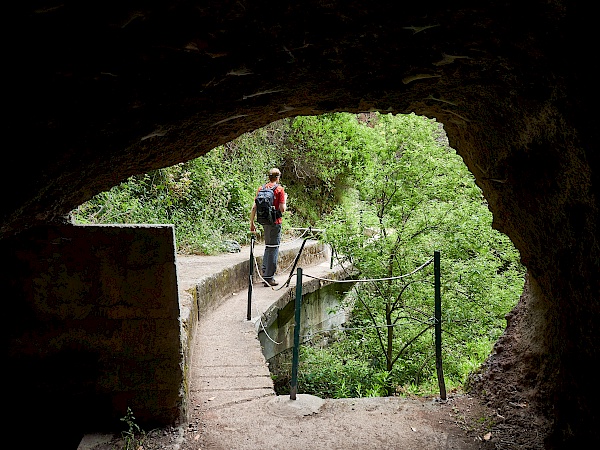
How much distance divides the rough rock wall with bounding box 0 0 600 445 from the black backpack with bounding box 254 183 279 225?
165 inches

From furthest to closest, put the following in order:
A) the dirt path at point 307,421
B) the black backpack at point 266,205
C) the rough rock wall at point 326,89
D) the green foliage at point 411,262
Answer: the black backpack at point 266,205, the green foliage at point 411,262, the dirt path at point 307,421, the rough rock wall at point 326,89

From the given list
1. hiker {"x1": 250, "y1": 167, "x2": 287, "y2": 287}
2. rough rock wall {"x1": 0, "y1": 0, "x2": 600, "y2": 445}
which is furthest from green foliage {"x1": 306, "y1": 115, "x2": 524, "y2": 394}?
rough rock wall {"x1": 0, "y1": 0, "x2": 600, "y2": 445}

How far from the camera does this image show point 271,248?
752 centimetres

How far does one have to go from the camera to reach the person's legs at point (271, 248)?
23.8ft

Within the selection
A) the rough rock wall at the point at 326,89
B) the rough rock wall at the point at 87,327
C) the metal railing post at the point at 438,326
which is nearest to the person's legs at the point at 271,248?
the metal railing post at the point at 438,326

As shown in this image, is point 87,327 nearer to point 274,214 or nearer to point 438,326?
point 438,326

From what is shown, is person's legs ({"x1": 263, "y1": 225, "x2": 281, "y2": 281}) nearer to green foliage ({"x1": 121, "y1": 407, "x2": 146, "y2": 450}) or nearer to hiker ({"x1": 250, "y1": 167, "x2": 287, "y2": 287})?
hiker ({"x1": 250, "y1": 167, "x2": 287, "y2": 287})

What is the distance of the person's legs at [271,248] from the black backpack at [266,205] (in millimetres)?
149

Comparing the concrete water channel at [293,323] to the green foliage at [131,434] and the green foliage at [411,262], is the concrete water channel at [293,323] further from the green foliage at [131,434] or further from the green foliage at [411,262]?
the green foliage at [131,434]

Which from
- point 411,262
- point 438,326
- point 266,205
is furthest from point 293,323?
point 438,326

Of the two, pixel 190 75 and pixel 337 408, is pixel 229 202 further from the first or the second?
pixel 190 75

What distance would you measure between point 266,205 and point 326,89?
4.80 m

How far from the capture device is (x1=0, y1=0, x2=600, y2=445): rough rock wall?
4.29ft

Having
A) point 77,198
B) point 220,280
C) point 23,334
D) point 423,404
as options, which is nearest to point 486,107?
point 77,198
